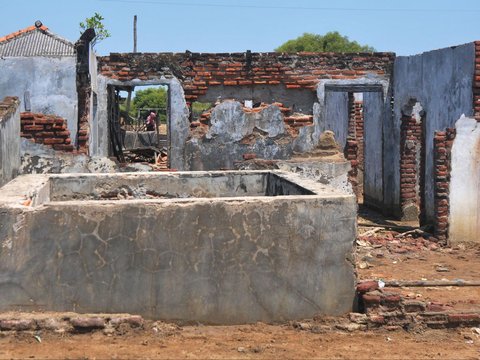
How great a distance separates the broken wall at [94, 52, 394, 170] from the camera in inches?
475

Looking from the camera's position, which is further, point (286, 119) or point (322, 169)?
point (286, 119)

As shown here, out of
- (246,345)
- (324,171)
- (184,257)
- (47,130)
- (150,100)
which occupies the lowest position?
(246,345)

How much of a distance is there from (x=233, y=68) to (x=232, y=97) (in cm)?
50

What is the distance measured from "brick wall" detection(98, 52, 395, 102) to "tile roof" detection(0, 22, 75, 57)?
321 inches

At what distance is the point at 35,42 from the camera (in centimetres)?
1975

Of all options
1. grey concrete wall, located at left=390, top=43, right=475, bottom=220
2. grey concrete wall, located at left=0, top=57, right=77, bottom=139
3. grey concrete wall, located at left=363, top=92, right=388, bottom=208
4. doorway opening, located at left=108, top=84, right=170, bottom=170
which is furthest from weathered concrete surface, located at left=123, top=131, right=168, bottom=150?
grey concrete wall, located at left=0, top=57, right=77, bottom=139

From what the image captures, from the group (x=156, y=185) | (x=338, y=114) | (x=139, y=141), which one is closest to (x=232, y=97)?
(x=156, y=185)

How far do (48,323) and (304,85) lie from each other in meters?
8.04

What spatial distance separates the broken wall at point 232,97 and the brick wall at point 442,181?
2237 millimetres

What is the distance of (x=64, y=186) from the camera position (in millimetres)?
7457

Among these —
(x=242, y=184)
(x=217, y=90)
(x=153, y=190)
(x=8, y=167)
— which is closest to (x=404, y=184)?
(x=217, y=90)

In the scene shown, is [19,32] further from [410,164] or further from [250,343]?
[250,343]

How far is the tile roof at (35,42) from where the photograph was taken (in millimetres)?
19531

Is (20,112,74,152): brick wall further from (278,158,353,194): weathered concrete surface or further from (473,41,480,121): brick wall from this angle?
(473,41,480,121): brick wall
